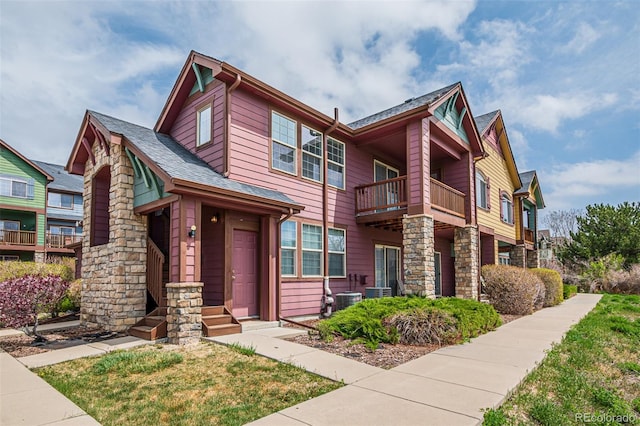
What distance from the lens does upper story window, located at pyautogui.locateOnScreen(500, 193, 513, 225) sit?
62.4ft

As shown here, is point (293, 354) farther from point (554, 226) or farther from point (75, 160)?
point (554, 226)

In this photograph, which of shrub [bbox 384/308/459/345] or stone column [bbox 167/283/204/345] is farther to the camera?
shrub [bbox 384/308/459/345]

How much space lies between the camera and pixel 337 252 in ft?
38.9

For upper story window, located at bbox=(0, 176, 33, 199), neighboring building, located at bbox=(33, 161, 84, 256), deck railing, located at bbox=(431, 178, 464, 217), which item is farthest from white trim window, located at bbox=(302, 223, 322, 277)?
neighboring building, located at bbox=(33, 161, 84, 256)

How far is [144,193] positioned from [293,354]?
5.05 meters

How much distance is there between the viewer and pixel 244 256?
9.23 meters

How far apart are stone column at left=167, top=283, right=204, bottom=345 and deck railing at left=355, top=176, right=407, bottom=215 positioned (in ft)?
21.5

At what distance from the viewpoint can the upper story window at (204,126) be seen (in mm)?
9781

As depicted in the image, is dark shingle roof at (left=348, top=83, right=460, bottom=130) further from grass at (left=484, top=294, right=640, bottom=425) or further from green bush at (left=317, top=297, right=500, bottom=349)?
grass at (left=484, top=294, right=640, bottom=425)

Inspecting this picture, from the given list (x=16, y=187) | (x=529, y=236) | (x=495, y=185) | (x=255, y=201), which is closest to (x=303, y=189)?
(x=255, y=201)

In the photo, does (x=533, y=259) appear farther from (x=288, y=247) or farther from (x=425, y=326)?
(x=425, y=326)

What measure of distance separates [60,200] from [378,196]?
29.1 m

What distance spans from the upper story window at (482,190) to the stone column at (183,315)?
40.9 feet

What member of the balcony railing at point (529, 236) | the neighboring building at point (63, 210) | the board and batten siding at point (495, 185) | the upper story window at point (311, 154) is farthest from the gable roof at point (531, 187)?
the neighboring building at point (63, 210)
